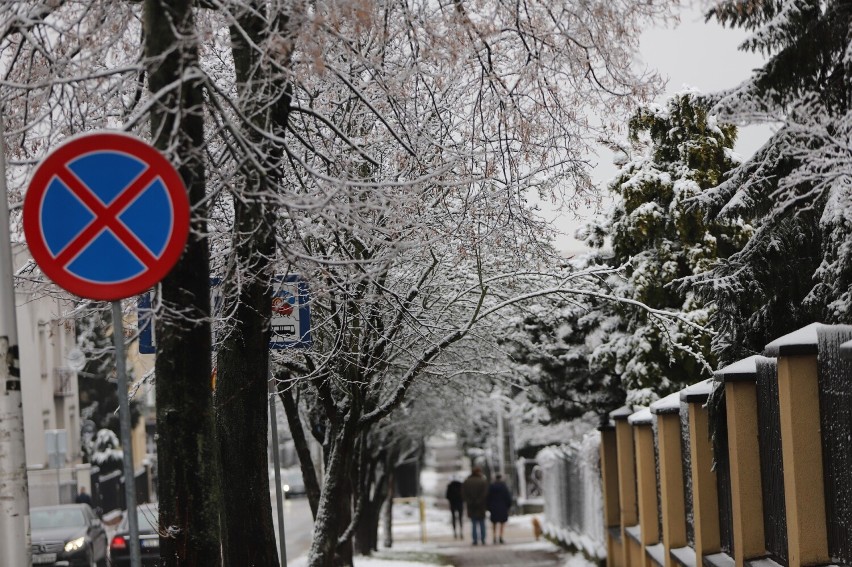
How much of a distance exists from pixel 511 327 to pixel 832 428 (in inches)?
410

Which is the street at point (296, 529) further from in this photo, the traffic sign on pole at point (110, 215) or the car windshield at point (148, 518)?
the traffic sign on pole at point (110, 215)

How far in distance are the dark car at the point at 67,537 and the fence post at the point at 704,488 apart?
41.7ft

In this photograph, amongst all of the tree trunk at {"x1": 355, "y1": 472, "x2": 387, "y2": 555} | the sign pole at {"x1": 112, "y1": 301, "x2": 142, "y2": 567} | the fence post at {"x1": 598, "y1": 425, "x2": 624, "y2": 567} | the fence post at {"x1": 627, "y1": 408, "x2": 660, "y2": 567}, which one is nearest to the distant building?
the tree trunk at {"x1": 355, "y1": 472, "x2": 387, "y2": 555}

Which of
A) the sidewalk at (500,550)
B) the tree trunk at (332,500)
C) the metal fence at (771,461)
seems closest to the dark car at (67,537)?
the sidewalk at (500,550)

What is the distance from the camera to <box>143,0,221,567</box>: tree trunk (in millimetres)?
6344

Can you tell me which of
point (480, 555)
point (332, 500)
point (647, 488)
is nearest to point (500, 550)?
point (480, 555)

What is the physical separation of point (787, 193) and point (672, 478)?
5.82 metres

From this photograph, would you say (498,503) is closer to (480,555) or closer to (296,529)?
(480,555)

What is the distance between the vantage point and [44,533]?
22.1 metres

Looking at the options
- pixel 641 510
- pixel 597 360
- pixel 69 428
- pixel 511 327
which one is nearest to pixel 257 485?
pixel 641 510

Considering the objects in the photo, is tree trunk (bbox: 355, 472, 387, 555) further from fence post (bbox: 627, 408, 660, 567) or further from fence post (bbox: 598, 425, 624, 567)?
fence post (bbox: 627, 408, 660, 567)

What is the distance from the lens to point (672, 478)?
1282 centimetres

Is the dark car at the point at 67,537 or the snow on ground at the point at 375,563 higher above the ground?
the dark car at the point at 67,537

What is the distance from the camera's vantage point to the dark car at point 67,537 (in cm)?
2158
